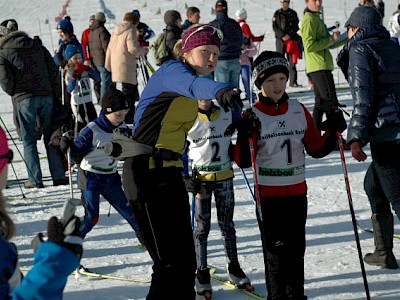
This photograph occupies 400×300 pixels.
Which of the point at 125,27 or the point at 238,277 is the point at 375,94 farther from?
the point at 125,27

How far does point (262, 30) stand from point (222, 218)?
21363mm

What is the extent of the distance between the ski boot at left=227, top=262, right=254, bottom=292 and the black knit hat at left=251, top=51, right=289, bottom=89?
55.9 inches

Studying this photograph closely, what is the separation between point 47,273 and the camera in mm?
1843

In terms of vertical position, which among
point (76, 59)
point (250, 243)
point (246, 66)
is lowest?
point (250, 243)

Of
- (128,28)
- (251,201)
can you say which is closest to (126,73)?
(128,28)

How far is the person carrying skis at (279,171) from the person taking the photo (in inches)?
164

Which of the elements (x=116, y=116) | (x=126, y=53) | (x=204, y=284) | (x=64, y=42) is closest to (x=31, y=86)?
(x=64, y=42)

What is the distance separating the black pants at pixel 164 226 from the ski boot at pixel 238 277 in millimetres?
1100

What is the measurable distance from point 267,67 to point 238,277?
1.60 m

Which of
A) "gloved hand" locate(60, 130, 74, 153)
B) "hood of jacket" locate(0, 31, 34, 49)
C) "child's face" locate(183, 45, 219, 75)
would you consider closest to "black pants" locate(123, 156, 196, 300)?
"child's face" locate(183, 45, 219, 75)

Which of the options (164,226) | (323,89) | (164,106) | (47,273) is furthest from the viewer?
(323,89)

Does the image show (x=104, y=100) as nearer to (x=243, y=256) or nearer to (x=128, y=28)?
(x=243, y=256)

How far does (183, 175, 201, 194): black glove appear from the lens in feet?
15.7

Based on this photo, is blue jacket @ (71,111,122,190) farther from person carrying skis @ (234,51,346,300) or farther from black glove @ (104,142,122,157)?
person carrying skis @ (234,51,346,300)
